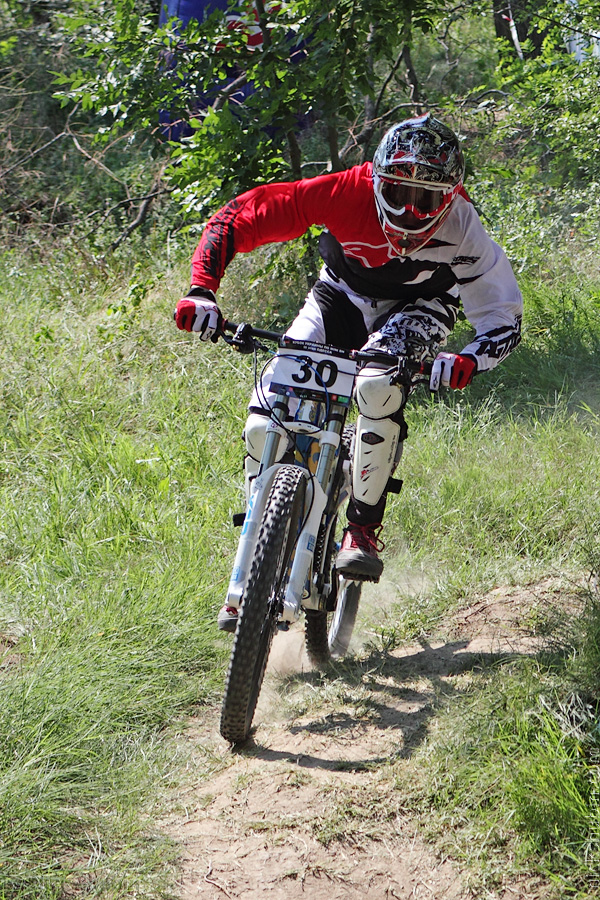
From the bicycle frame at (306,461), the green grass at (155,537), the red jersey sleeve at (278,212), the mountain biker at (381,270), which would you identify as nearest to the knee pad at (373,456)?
the mountain biker at (381,270)

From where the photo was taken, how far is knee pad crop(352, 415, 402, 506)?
3.48m

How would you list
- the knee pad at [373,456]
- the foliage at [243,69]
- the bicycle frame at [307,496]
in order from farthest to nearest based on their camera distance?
the foliage at [243,69]
the knee pad at [373,456]
the bicycle frame at [307,496]

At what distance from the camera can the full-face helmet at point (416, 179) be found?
3.28 metres

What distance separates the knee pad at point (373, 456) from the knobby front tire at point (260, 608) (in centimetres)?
54

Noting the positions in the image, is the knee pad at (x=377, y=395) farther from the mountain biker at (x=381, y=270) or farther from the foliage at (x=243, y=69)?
Result: the foliage at (x=243, y=69)

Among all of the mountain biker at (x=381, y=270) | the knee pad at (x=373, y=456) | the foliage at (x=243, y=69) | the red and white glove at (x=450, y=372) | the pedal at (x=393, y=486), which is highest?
the foliage at (x=243, y=69)

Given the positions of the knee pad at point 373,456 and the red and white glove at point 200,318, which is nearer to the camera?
the red and white glove at point 200,318

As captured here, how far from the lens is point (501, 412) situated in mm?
5938

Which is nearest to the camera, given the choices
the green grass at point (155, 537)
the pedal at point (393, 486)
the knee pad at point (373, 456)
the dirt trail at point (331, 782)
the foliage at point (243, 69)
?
the dirt trail at point (331, 782)

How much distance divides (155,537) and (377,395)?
5.47 feet

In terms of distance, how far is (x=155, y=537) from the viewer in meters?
4.53

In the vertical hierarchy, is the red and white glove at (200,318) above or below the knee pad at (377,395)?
above

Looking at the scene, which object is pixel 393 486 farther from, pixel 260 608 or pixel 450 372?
pixel 260 608

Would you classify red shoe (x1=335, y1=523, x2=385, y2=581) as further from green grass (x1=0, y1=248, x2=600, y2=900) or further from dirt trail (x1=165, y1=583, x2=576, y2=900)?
green grass (x1=0, y1=248, x2=600, y2=900)
